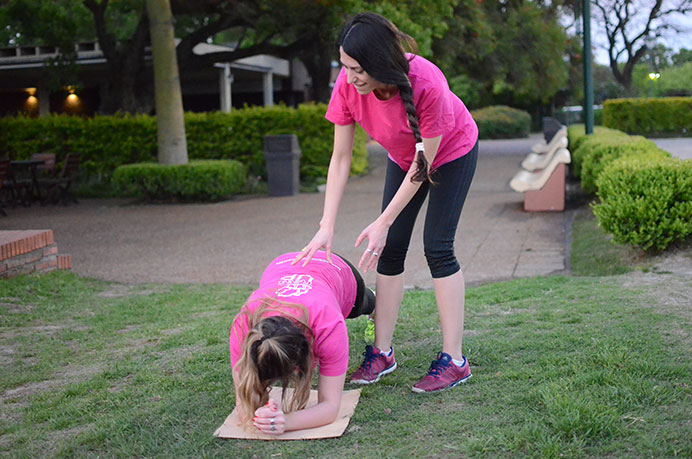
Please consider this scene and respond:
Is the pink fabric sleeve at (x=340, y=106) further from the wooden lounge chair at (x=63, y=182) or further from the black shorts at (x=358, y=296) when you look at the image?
the wooden lounge chair at (x=63, y=182)

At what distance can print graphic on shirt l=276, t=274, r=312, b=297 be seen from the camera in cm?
274

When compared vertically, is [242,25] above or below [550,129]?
above

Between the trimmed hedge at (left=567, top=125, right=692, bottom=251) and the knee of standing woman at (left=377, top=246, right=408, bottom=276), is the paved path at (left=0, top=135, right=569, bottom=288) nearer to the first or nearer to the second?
the trimmed hedge at (left=567, top=125, right=692, bottom=251)

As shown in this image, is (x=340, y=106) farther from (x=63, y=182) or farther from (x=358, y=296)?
(x=63, y=182)

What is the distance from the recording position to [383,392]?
3.28 metres

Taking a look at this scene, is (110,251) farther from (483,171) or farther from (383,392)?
(483,171)

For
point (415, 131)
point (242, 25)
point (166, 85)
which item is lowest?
point (415, 131)

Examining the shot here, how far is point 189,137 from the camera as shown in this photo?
14867mm

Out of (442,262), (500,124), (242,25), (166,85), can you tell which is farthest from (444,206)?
(500,124)

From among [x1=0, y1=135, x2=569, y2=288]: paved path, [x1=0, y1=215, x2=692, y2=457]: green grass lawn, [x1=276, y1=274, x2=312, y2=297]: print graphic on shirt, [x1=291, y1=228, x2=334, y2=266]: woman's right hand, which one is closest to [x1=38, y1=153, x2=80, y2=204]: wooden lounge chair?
[x1=0, y1=135, x2=569, y2=288]: paved path

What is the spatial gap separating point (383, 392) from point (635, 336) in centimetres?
137

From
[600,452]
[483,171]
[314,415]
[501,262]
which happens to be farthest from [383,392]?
[483,171]

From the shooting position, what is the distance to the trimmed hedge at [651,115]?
87.9 ft

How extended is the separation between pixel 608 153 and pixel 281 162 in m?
6.33
